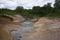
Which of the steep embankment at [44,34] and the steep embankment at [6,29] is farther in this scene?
the steep embankment at [44,34]

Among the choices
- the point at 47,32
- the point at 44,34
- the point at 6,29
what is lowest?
the point at 47,32

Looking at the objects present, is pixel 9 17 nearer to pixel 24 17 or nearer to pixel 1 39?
pixel 24 17

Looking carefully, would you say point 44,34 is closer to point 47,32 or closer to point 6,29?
point 47,32

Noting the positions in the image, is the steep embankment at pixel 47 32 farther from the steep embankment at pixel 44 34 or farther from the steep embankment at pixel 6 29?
the steep embankment at pixel 6 29

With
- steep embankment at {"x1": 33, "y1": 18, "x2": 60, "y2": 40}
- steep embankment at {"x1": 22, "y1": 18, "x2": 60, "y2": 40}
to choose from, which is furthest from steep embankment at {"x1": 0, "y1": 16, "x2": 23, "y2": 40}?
steep embankment at {"x1": 33, "y1": 18, "x2": 60, "y2": 40}

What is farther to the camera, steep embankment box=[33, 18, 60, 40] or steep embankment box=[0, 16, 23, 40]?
steep embankment box=[33, 18, 60, 40]

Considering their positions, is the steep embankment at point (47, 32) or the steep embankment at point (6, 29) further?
the steep embankment at point (47, 32)

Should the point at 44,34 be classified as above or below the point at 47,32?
above

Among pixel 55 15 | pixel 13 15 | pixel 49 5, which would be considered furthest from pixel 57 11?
pixel 13 15

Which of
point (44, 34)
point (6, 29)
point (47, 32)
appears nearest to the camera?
point (44, 34)

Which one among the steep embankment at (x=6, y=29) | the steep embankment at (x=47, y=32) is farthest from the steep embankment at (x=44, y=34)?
the steep embankment at (x=6, y=29)

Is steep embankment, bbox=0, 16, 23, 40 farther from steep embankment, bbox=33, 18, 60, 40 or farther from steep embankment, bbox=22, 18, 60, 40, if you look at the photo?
steep embankment, bbox=33, 18, 60, 40

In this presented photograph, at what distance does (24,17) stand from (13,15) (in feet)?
13.5

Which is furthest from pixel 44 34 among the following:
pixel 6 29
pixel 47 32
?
pixel 6 29
